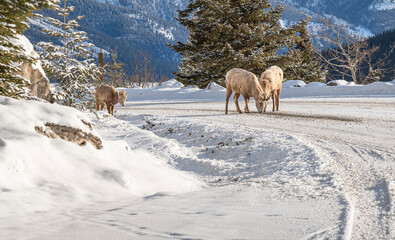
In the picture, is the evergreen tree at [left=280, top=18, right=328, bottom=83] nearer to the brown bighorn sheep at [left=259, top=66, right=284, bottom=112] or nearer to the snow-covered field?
the brown bighorn sheep at [left=259, top=66, right=284, bottom=112]

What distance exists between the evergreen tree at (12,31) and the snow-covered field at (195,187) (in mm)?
877

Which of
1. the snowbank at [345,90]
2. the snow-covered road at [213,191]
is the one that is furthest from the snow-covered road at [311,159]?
the snowbank at [345,90]

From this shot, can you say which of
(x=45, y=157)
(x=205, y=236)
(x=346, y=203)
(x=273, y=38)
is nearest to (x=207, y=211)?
(x=205, y=236)

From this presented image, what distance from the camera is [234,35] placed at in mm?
27688

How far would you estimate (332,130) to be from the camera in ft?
26.6

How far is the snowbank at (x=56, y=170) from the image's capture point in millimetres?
3291

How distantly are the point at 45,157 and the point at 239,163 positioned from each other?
3.14m

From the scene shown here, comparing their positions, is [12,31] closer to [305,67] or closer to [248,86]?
[248,86]

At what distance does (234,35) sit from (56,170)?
25.4 m

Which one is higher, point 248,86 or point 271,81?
point 271,81

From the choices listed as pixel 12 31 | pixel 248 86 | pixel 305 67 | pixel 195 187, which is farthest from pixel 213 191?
pixel 305 67

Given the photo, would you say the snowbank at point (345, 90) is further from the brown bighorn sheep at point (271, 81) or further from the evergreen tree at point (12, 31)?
the evergreen tree at point (12, 31)

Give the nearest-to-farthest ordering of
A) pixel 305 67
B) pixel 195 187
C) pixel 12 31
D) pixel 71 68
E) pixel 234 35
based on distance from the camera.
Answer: pixel 195 187, pixel 12 31, pixel 71 68, pixel 234 35, pixel 305 67

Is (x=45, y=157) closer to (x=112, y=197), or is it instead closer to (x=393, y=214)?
(x=112, y=197)
